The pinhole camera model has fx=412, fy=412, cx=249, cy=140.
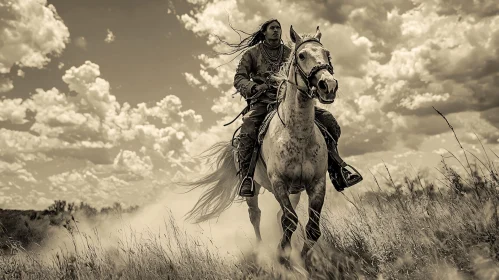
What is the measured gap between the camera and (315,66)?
4.98m

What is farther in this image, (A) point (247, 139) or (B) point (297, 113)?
(A) point (247, 139)

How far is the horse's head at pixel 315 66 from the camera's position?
4.65 metres

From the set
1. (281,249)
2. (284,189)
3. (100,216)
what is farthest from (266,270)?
(100,216)

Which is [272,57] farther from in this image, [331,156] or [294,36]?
[331,156]

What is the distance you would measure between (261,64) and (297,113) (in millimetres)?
2426

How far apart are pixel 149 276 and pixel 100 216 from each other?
47.0 feet

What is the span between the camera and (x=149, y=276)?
642 cm

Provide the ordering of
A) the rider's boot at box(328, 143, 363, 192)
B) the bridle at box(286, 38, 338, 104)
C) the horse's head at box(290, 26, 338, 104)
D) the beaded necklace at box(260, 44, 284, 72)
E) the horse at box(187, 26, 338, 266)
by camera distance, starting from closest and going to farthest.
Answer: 1. the horse's head at box(290, 26, 338, 104)
2. the bridle at box(286, 38, 338, 104)
3. the horse at box(187, 26, 338, 266)
4. the rider's boot at box(328, 143, 363, 192)
5. the beaded necklace at box(260, 44, 284, 72)

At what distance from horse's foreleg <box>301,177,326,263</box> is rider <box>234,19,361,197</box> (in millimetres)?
847

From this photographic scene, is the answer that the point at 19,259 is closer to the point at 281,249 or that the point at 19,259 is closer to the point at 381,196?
the point at 281,249

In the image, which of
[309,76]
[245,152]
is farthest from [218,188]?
[309,76]

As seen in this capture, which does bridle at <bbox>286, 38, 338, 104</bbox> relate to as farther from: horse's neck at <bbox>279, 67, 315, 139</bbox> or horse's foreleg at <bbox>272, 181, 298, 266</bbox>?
horse's foreleg at <bbox>272, 181, 298, 266</bbox>

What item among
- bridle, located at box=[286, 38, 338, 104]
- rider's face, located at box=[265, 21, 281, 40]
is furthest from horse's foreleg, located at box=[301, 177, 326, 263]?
rider's face, located at box=[265, 21, 281, 40]

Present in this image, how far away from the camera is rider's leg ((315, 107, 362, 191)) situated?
6.60 m
